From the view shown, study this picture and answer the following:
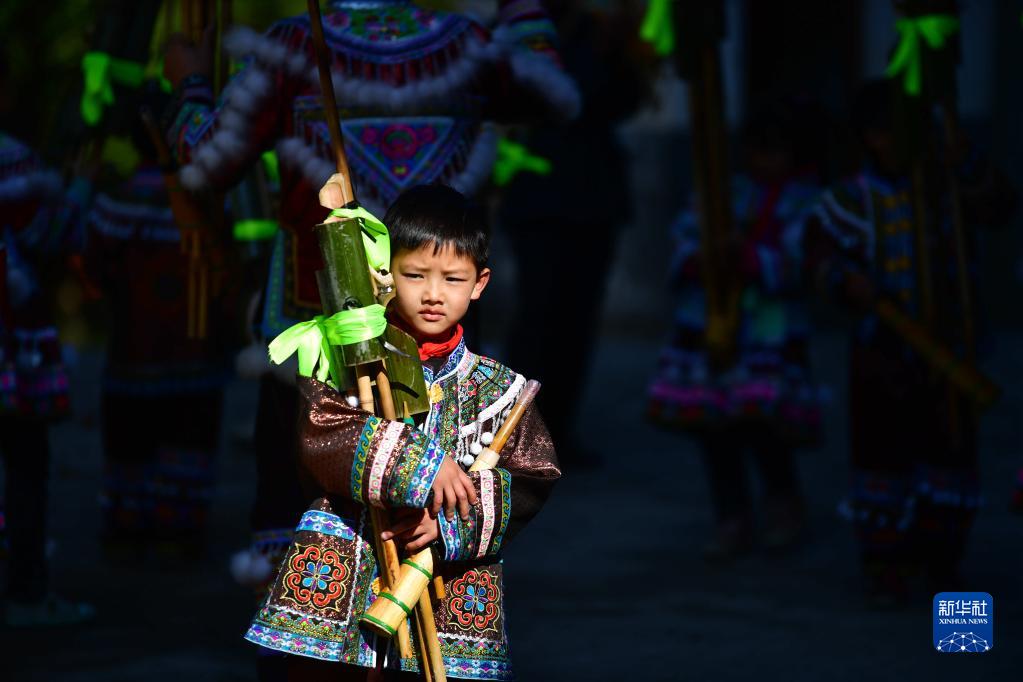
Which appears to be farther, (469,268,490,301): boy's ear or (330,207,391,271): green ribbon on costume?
(469,268,490,301): boy's ear

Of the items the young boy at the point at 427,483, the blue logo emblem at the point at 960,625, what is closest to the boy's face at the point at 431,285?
the young boy at the point at 427,483

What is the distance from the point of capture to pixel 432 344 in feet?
11.5

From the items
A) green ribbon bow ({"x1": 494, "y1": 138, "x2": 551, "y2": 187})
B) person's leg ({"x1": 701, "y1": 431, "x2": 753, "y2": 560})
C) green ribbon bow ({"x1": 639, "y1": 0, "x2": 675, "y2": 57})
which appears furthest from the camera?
person's leg ({"x1": 701, "y1": 431, "x2": 753, "y2": 560})

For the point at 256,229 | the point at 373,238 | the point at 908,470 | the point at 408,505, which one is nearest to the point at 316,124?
the point at 256,229

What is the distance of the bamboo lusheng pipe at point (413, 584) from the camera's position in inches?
129

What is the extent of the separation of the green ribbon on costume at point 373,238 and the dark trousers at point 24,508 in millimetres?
2105

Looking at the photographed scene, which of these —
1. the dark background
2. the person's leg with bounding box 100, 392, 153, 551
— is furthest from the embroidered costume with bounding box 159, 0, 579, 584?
the person's leg with bounding box 100, 392, 153, 551

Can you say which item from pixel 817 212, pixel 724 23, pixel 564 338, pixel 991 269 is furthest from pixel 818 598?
pixel 991 269

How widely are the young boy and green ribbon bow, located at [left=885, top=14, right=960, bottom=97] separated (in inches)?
83.5

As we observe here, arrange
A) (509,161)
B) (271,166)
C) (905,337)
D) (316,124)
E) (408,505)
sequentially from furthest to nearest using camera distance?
(509,161) < (905,337) < (271,166) < (316,124) < (408,505)

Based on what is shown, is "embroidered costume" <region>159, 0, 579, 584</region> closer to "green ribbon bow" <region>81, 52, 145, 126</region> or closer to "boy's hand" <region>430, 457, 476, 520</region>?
"green ribbon bow" <region>81, 52, 145, 126</region>

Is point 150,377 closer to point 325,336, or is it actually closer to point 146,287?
point 146,287

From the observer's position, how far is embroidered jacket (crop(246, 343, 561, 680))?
330 centimetres

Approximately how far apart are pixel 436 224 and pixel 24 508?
2.23 metres
